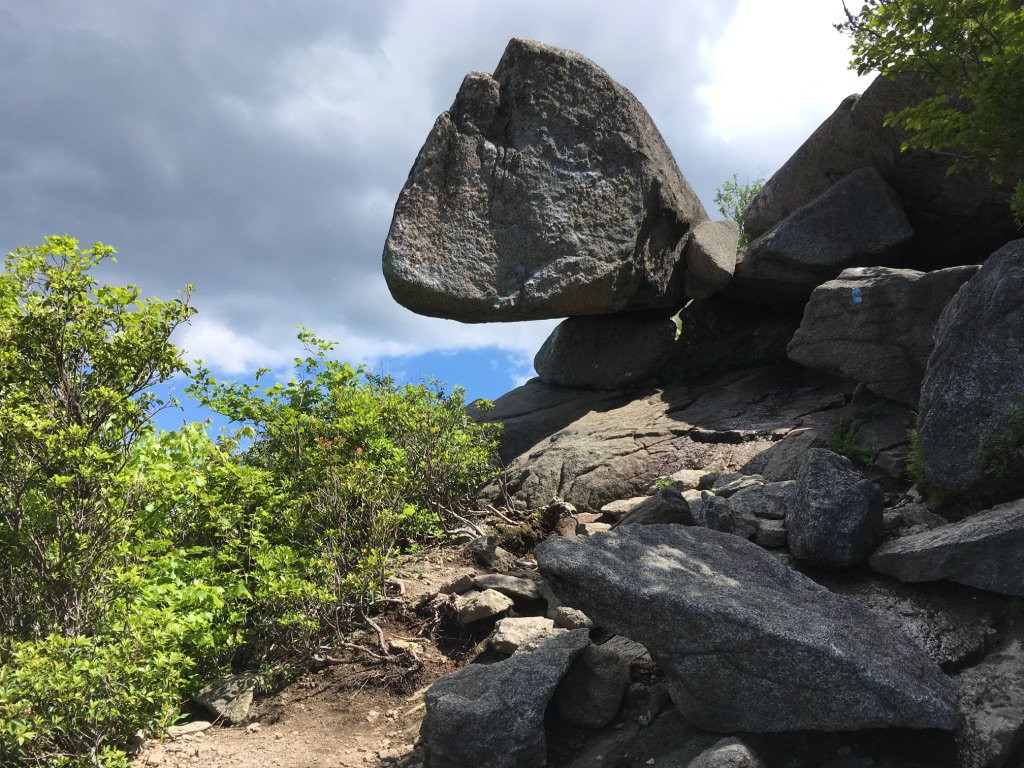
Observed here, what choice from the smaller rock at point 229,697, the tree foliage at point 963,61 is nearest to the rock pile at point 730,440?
the tree foliage at point 963,61

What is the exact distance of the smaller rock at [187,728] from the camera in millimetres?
7129

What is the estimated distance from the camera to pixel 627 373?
49.2ft

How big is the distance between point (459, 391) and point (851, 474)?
7569mm

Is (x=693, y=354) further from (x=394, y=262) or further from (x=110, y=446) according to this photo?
(x=110, y=446)

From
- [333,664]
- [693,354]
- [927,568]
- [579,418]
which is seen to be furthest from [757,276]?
[333,664]

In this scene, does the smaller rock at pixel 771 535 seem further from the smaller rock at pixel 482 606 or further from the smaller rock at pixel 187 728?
the smaller rock at pixel 187 728

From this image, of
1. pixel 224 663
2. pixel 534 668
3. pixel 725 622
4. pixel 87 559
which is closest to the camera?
pixel 725 622

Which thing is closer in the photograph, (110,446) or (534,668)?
(534,668)

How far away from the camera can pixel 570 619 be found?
24.5 feet

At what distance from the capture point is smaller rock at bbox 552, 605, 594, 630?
735 centimetres

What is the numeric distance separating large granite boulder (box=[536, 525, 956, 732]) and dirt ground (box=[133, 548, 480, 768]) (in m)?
2.24

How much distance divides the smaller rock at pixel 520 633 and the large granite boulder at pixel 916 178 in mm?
10032

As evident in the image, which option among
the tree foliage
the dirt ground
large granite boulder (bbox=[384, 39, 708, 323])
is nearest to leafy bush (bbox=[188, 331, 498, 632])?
the dirt ground

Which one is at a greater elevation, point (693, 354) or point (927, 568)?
point (693, 354)
